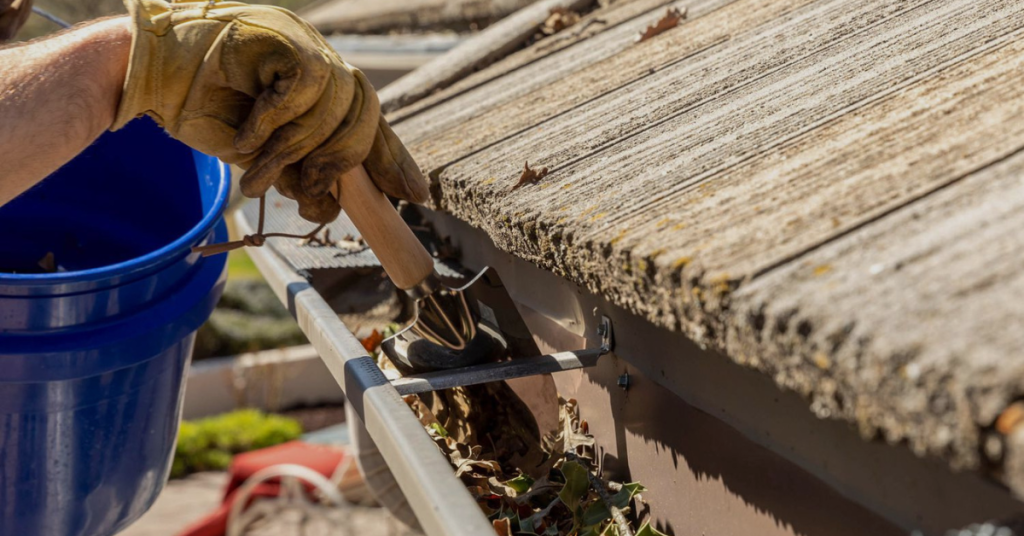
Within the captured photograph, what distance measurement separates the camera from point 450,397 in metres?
2.31

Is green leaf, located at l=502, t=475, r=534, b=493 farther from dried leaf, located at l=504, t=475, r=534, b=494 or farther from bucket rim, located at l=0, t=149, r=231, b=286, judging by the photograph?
bucket rim, located at l=0, t=149, r=231, b=286

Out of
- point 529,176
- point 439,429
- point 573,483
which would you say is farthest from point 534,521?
point 529,176

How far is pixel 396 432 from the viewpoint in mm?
1467

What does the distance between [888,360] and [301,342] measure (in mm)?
11956

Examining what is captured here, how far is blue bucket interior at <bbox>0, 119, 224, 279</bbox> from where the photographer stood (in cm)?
289

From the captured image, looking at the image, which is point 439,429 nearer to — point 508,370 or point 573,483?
point 508,370

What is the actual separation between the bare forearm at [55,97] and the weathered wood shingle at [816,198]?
0.76 meters

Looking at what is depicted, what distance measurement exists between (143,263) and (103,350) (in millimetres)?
266

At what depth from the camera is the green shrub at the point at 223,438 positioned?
957 cm

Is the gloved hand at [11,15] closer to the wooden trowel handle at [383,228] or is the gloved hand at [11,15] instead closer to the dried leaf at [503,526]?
the wooden trowel handle at [383,228]

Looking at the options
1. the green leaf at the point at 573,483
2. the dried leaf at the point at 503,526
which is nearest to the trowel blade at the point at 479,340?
the green leaf at the point at 573,483

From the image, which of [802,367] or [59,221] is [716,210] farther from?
[59,221]

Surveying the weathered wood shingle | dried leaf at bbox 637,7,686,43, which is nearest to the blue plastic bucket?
the weathered wood shingle

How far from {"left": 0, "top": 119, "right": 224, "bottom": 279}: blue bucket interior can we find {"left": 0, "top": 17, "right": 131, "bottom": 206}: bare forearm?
1.11 metres
